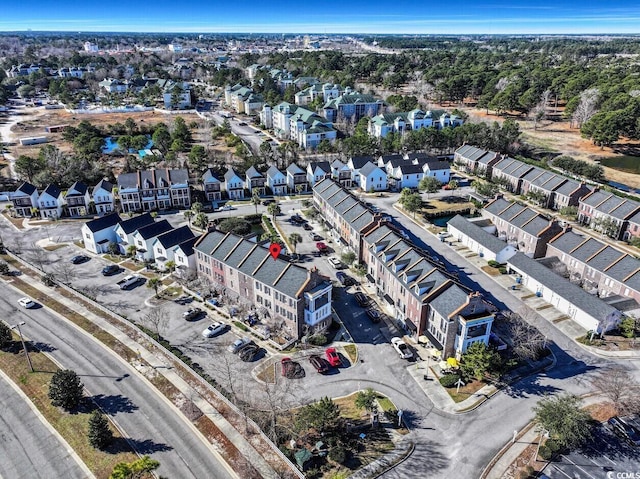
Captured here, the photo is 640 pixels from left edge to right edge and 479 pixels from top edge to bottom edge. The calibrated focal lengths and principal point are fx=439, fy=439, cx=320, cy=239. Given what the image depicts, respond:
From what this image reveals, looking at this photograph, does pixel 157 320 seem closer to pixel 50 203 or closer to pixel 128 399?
pixel 128 399

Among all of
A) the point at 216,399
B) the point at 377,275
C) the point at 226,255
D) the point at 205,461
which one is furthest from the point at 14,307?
the point at 377,275

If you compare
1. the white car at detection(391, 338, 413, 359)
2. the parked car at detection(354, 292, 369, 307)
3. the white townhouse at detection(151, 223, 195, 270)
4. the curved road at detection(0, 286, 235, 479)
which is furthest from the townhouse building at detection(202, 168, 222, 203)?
the white car at detection(391, 338, 413, 359)

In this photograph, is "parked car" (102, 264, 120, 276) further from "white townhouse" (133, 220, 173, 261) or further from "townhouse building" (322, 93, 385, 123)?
"townhouse building" (322, 93, 385, 123)

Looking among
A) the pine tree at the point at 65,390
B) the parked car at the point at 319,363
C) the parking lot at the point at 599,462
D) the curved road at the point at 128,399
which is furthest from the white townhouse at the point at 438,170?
the pine tree at the point at 65,390

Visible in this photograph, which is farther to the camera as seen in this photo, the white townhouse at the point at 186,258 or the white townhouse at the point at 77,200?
the white townhouse at the point at 77,200

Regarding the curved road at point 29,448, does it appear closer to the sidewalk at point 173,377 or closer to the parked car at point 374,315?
the sidewalk at point 173,377
